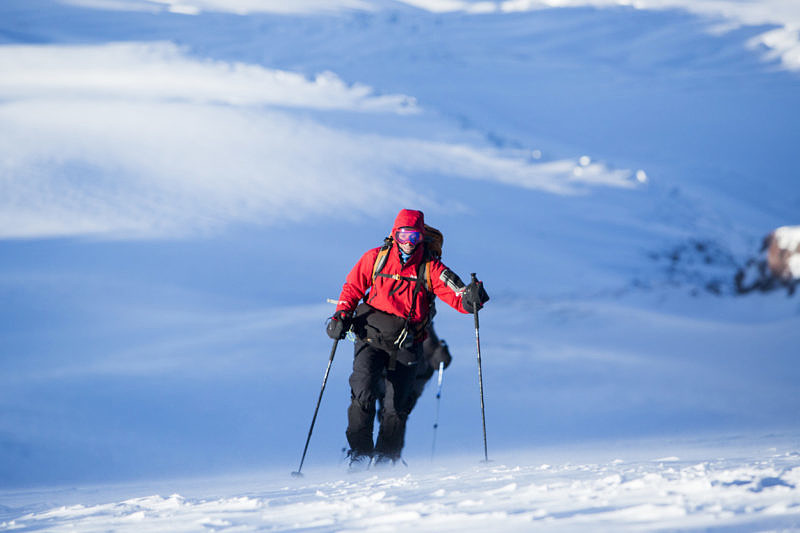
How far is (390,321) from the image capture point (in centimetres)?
543

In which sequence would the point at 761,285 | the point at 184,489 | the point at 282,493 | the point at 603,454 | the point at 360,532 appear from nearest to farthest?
the point at 360,532
the point at 282,493
the point at 184,489
the point at 603,454
the point at 761,285

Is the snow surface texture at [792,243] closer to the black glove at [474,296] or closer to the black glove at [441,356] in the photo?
the black glove at [441,356]

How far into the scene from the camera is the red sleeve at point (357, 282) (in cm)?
548

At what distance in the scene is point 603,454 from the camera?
575 centimetres

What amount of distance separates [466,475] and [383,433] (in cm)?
114

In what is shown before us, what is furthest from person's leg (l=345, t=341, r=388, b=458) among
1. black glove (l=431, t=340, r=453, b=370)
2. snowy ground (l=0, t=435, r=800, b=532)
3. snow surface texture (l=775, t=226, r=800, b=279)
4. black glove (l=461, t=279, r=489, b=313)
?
snow surface texture (l=775, t=226, r=800, b=279)

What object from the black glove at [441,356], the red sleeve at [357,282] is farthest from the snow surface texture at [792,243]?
the red sleeve at [357,282]

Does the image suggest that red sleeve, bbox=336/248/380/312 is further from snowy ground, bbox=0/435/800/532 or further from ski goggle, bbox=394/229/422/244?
snowy ground, bbox=0/435/800/532

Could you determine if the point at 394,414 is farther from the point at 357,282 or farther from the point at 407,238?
the point at 407,238

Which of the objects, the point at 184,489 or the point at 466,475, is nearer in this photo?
the point at 466,475

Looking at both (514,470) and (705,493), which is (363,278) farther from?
(705,493)

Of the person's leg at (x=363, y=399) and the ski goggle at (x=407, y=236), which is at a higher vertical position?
the ski goggle at (x=407, y=236)

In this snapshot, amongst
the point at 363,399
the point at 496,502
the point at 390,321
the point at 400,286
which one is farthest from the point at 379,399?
the point at 496,502

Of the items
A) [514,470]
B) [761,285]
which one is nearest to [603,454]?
[514,470]
